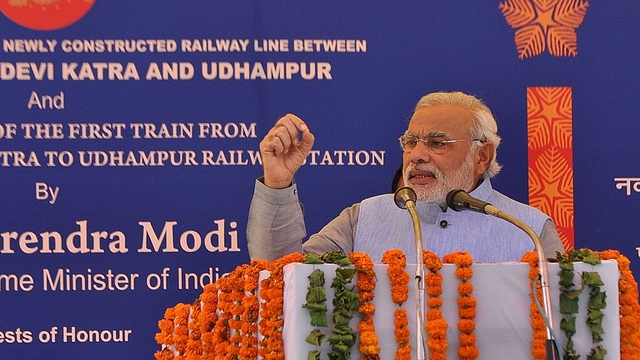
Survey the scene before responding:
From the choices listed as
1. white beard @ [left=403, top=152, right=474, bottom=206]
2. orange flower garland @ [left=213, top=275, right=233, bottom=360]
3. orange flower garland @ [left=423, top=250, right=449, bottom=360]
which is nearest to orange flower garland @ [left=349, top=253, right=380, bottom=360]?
orange flower garland @ [left=423, top=250, right=449, bottom=360]

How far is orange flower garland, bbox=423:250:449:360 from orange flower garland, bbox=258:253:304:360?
1.07ft

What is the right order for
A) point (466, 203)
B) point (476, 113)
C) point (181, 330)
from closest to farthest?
point (466, 203), point (181, 330), point (476, 113)

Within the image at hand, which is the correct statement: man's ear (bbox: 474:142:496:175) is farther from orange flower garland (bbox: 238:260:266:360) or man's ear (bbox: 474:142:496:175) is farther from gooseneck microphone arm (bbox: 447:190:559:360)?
orange flower garland (bbox: 238:260:266:360)

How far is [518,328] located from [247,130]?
1.90 meters

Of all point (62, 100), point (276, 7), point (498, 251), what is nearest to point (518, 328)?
point (498, 251)

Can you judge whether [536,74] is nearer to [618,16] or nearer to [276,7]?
[618,16]

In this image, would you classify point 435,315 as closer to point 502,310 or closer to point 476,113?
point 502,310

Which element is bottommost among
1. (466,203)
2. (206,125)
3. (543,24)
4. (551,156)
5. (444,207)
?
(466,203)

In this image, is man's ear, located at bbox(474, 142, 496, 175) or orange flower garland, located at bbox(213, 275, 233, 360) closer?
orange flower garland, located at bbox(213, 275, 233, 360)

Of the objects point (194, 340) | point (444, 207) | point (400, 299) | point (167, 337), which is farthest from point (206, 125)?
point (400, 299)

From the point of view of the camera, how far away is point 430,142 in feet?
11.3

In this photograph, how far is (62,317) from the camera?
3.82 meters

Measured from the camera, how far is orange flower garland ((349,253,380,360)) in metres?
2.13

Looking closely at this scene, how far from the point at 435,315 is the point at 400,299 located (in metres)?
0.09
